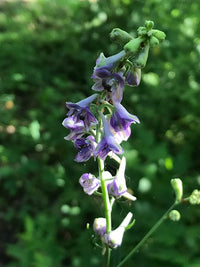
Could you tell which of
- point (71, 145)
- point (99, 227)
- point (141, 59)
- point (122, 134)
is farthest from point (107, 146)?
point (71, 145)

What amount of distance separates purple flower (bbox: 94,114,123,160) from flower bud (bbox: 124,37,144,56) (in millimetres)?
305

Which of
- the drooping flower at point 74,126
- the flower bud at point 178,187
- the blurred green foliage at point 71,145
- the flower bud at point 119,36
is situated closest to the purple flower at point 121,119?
the drooping flower at point 74,126

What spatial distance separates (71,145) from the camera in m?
3.55

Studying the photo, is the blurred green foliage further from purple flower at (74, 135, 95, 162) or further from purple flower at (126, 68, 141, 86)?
purple flower at (126, 68, 141, 86)

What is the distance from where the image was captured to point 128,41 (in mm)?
1306

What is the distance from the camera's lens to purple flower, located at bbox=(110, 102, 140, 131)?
1.32 metres

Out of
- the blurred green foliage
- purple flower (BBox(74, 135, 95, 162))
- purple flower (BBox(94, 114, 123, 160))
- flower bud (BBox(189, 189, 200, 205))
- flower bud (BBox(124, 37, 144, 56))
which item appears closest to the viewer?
flower bud (BBox(124, 37, 144, 56))

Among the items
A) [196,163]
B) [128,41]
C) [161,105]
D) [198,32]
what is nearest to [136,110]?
[161,105]

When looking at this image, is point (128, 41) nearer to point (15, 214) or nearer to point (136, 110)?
point (136, 110)

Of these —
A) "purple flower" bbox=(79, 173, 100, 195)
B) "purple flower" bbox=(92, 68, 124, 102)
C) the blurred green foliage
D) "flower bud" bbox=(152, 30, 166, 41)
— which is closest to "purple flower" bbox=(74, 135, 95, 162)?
"purple flower" bbox=(79, 173, 100, 195)

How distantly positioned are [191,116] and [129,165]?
115cm

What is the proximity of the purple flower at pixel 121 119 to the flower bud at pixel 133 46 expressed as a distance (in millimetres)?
207

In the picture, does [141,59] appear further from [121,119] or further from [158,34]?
[121,119]

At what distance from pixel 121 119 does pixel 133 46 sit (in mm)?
272
